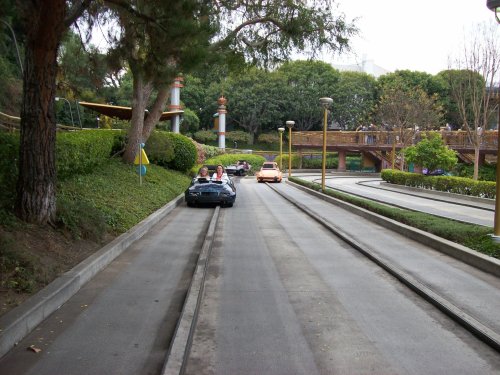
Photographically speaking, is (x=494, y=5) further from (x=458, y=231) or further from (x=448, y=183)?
(x=448, y=183)

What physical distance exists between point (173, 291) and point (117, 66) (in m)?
5.00

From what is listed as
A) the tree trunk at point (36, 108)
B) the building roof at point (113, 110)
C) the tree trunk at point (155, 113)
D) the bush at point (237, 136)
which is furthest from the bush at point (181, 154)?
the bush at point (237, 136)

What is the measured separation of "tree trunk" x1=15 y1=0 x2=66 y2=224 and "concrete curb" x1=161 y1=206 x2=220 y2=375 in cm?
269

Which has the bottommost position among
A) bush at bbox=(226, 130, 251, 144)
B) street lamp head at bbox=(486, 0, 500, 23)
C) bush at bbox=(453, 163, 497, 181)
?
bush at bbox=(453, 163, 497, 181)

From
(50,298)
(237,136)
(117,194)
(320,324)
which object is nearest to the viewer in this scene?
(320,324)

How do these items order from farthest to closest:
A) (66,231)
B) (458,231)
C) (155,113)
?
1. (155,113)
2. (458,231)
3. (66,231)

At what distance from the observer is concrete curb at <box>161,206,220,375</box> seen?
12.9ft

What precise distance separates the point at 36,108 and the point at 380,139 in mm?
49223

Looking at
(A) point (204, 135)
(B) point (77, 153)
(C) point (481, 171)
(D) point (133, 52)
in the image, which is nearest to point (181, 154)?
(B) point (77, 153)

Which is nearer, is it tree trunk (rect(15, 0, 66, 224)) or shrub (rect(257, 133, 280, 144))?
tree trunk (rect(15, 0, 66, 224))

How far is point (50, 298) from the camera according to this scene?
5176mm

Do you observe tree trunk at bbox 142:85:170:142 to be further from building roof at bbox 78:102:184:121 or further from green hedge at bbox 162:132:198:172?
building roof at bbox 78:102:184:121

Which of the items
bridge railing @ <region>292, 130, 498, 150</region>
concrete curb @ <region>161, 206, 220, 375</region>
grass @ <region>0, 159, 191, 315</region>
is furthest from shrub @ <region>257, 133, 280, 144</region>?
concrete curb @ <region>161, 206, 220, 375</region>

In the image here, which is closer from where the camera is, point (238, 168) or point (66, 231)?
point (66, 231)
